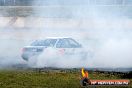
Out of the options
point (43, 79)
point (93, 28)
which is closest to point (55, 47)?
point (93, 28)

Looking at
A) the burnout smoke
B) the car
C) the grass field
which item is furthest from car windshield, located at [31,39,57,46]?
the grass field

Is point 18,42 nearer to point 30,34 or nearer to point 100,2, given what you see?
point 30,34

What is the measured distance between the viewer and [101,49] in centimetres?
1237

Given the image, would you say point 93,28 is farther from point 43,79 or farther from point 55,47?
point 43,79

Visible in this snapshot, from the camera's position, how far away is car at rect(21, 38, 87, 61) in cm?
1294

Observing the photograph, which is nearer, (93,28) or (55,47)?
(93,28)

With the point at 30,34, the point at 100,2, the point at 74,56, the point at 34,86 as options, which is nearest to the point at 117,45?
the point at 74,56

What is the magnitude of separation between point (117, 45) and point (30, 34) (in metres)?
7.85

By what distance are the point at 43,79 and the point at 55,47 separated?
419cm

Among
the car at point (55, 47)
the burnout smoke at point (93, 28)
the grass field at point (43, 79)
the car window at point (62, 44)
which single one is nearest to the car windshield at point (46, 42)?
the car at point (55, 47)

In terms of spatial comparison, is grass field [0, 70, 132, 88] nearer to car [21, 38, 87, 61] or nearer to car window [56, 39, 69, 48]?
car [21, 38, 87, 61]

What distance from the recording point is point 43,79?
9.18m

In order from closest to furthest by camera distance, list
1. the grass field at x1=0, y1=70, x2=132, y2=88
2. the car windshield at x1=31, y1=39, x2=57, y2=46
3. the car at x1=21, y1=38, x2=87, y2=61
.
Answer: the grass field at x1=0, y1=70, x2=132, y2=88
the car at x1=21, y1=38, x2=87, y2=61
the car windshield at x1=31, y1=39, x2=57, y2=46

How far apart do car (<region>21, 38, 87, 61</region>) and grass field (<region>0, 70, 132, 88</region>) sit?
97.6 inches
